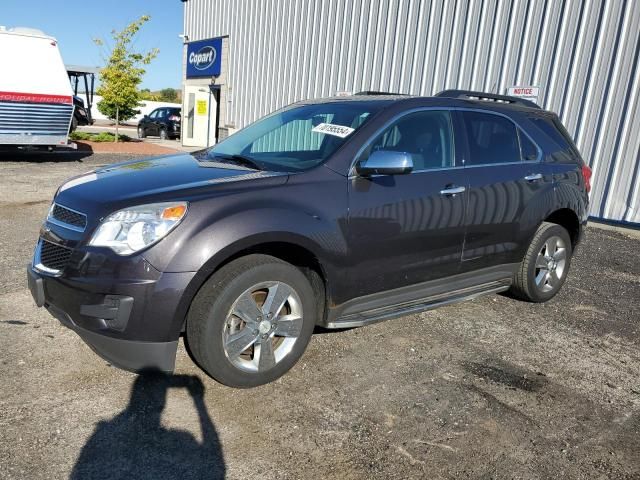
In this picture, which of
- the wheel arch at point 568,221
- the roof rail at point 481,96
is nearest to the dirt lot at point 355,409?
the wheel arch at point 568,221

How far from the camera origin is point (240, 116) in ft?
58.2

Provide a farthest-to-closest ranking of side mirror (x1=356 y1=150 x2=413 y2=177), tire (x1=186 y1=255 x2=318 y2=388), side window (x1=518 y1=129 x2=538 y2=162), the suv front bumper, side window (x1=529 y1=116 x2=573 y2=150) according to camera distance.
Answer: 1. side window (x1=529 y1=116 x2=573 y2=150)
2. side window (x1=518 y1=129 x2=538 y2=162)
3. side mirror (x1=356 y1=150 x2=413 y2=177)
4. tire (x1=186 y1=255 x2=318 y2=388)
5. the suv front bumper

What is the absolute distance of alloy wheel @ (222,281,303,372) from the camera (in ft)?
9.86

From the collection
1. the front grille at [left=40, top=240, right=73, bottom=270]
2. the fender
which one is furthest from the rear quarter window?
the front grille at [left=40, top=240, right=73, bottom=270]

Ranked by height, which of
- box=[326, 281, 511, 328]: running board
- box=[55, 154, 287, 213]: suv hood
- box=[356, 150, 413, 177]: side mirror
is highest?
box=[356, 150, 413, 177]: side mirror

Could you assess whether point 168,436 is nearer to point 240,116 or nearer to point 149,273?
point 149,273

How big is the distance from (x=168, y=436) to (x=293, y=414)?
Result: 670 mm

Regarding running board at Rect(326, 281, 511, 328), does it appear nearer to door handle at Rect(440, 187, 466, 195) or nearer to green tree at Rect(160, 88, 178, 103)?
door handle at Rect(440, 187, 466, 195)

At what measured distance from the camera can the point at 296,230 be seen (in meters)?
3.07

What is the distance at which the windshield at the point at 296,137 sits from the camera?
355 centimetres

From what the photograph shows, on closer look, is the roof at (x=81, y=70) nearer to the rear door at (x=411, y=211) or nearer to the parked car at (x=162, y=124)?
the parked car at (x=162, y=124)

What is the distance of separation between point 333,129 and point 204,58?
17.6 m

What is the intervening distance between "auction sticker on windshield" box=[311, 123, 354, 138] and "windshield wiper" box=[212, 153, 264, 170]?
0.51 metres

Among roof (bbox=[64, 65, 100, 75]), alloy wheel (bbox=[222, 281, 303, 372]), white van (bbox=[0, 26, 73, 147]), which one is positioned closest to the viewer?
alloy wheel (bbox=[222, 281, 303, 372])
